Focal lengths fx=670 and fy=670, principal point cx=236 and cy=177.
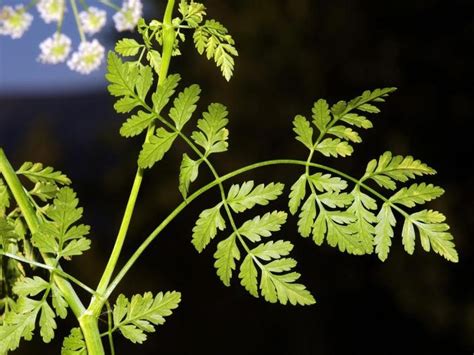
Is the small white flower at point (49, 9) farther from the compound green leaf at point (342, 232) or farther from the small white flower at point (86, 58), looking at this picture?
the compound green leaf at point (342, 232)

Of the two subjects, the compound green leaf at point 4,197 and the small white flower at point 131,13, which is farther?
the small white flower at point 131,13

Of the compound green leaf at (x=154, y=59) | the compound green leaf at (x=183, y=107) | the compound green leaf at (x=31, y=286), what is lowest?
the compound green leaf at (x=31, y=286)

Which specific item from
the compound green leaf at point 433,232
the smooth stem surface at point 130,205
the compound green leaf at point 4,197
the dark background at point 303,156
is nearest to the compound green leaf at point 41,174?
the compound green leaf at point 4,197

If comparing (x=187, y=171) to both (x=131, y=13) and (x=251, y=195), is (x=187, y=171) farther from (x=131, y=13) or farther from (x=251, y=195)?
(x=131, y=13)

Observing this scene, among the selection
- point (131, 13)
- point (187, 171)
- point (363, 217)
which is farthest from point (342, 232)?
point (131, 13)

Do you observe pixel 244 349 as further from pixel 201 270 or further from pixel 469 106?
pixel 469 106

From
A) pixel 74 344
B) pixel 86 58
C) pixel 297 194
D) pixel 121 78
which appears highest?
pixel 86 58
